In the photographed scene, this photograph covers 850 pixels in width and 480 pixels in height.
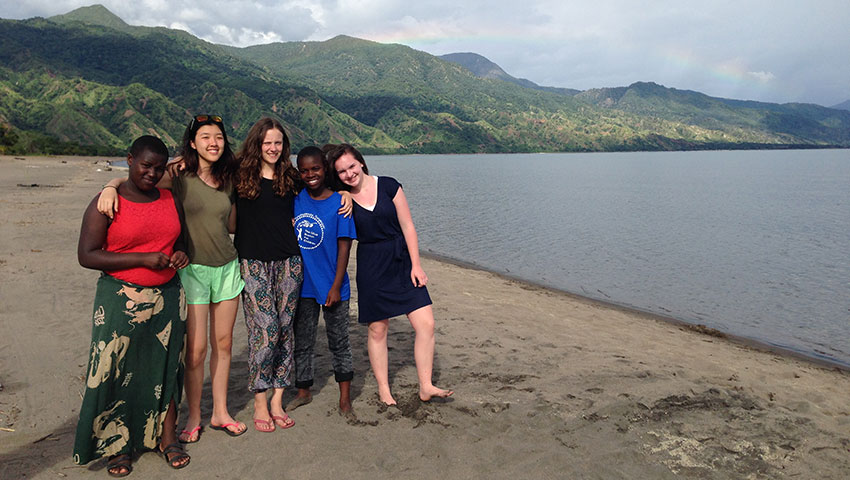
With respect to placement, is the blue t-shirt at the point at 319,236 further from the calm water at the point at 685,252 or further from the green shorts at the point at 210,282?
the calm water at the point at 685,252

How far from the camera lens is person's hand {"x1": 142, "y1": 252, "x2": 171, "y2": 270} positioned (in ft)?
10.3

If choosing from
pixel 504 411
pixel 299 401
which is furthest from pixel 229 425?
pixel 504 411

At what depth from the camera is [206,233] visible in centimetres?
360

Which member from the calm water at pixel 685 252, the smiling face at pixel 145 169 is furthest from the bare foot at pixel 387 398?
the calm water at pixel 685 252

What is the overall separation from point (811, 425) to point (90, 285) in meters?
9.84

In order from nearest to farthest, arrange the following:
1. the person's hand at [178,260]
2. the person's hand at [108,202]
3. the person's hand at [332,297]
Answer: the person's hand at [108,202] → the person's hand at [178,260] → the person's hand at [332,297]

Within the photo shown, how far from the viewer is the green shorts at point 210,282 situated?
3.60 m

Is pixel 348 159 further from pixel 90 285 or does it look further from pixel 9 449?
pixel 90 285

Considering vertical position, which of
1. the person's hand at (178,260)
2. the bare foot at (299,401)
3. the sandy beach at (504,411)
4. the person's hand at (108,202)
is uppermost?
the person's hand at (108,202)

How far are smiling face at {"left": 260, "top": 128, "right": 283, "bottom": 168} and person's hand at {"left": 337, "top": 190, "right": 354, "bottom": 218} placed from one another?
57 centimetres

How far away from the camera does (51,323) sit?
Result: 671 centimetres

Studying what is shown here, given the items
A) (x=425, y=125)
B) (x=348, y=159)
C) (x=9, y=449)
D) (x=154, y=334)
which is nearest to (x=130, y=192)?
(x=154, y=334)

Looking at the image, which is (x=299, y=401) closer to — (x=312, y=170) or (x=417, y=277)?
(x=417, y=277)

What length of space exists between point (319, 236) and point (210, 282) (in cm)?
84
